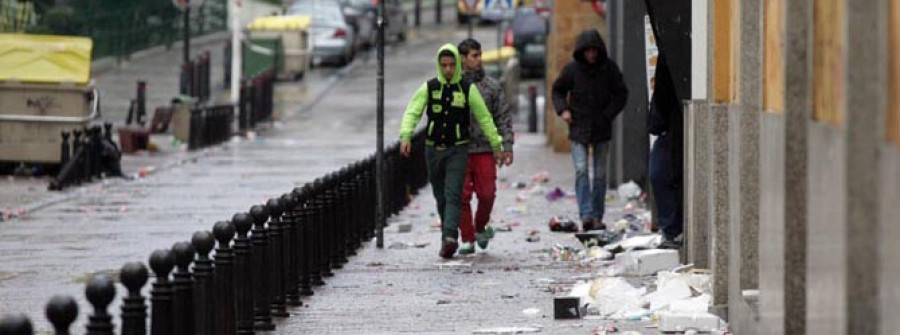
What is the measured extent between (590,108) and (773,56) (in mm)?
8700

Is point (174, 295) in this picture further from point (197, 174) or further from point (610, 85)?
point (197, 174)

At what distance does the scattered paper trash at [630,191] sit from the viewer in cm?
2289

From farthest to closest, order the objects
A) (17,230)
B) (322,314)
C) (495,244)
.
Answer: (17,230) → (495,244) → (322,314)

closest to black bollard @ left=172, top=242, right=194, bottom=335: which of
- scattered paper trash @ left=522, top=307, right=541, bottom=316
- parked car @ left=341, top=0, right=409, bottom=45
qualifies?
scattered paper trash @ left=522, top=307, right=541, bottom=316

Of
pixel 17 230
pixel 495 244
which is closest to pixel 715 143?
pixel 495 244

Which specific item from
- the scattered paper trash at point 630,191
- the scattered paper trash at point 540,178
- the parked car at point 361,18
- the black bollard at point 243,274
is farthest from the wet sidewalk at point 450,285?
the parked car at point 361,18

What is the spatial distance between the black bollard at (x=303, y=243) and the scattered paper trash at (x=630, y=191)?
8798 millimetres

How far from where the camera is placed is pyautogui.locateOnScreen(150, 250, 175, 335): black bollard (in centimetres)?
889

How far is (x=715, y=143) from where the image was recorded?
41.9ft

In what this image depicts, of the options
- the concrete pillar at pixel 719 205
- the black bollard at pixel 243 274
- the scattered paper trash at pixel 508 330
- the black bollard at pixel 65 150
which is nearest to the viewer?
the black bollard at pixel 243 274

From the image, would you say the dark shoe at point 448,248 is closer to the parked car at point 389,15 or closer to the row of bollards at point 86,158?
the row of bollards at point 86,158

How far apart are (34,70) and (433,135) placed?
13176mm

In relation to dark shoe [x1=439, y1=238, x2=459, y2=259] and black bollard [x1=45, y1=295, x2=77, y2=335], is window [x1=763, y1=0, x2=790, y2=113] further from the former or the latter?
dark shoe [x1=439, y1=238, x2=459, y2=259]

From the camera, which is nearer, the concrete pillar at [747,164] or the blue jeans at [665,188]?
the concrete pillar at [747,164]
